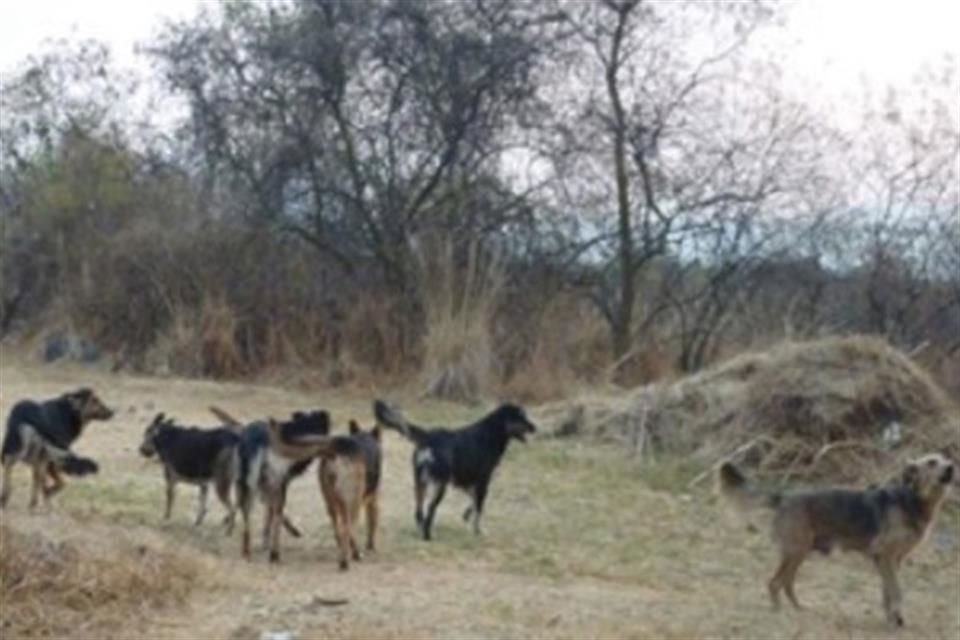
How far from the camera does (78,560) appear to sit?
851 centimetres

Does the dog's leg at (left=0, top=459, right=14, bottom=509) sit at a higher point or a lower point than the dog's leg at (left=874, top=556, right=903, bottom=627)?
higher

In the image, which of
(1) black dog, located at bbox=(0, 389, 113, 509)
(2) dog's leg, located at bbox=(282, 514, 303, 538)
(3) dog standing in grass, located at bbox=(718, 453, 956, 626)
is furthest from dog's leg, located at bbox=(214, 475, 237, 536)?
(3) dog standing in grass, located at bbox=(718, 453, 956, 626)

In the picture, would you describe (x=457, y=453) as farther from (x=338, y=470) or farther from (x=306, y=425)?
(x=338, y=470)

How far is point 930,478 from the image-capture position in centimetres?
966

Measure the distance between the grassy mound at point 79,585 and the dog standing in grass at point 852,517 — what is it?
3409 millimetres

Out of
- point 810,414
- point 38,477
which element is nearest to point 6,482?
point 38,477

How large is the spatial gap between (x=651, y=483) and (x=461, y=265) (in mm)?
7415

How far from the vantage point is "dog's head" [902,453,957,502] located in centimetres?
964

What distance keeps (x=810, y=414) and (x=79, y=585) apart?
26.4ft

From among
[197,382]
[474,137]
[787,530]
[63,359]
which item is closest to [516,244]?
[474,137]

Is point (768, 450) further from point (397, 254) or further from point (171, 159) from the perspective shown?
point (171, 159)

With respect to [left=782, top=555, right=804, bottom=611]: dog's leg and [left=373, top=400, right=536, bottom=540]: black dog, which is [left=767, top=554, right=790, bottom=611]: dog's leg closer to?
[left=782, top=555, right=804, bottom=611]: dog's leg

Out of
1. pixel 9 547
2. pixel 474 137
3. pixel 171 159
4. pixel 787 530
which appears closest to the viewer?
pixel 9 547

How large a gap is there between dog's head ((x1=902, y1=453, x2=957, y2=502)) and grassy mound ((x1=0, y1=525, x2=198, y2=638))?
4.36 meters
